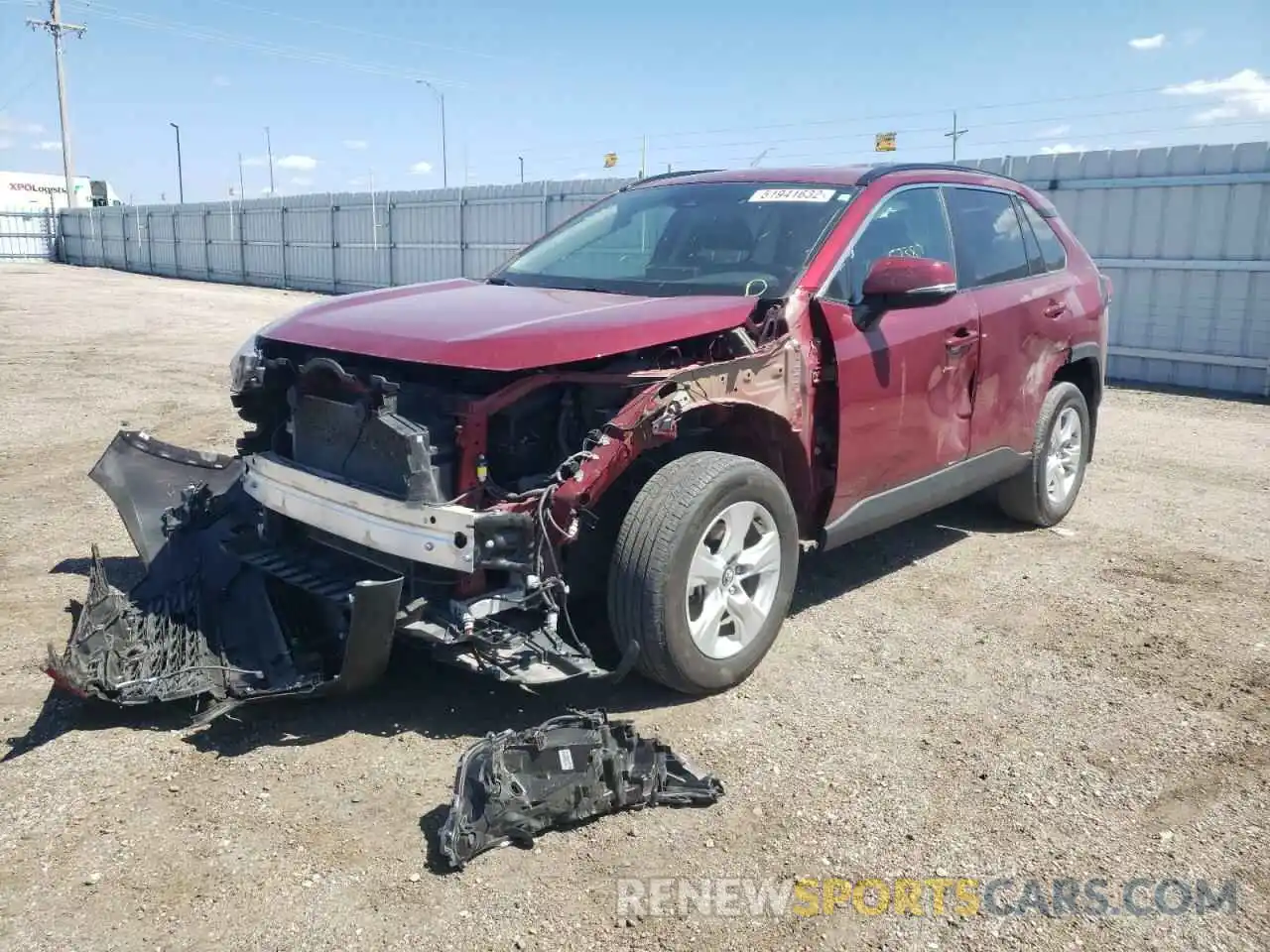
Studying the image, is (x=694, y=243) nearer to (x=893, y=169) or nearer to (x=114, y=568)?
(x=893, y=169)

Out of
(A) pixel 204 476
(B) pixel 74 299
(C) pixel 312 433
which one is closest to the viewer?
(C) pixel 312 433

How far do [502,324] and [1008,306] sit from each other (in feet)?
9.73

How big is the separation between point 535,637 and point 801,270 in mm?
1907

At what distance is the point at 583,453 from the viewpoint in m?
3.55

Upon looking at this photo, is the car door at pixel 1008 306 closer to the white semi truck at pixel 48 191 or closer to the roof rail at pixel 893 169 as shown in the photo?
the roof rail at pixel 893 169

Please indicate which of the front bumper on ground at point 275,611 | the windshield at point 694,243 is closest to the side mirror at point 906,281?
the windshield at point 694,243

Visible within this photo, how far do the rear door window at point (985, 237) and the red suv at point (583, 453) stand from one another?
0.18 ft

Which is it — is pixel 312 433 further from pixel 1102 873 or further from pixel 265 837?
pixel 1102 873

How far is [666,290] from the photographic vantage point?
4.41 meters

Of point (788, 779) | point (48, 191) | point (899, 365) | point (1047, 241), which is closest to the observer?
point (788, 779)

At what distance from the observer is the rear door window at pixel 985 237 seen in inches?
209

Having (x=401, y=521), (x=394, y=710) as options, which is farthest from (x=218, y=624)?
(x=401, y=521)

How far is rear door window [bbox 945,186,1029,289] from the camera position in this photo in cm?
530

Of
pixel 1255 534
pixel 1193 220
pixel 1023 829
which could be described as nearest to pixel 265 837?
pixel 1023 829
